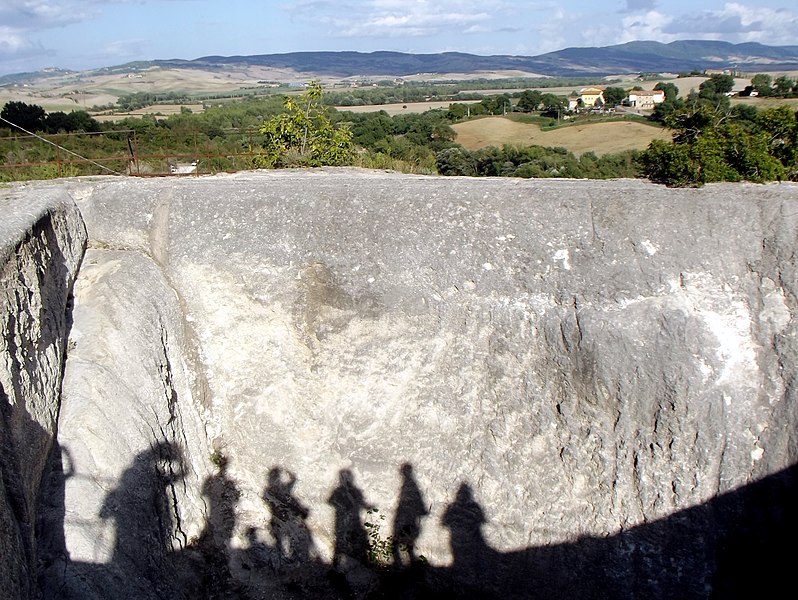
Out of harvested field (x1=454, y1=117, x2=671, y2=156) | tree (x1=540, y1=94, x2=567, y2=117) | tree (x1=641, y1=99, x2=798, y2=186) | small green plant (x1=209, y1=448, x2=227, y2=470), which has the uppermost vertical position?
tree (x1=540, y1=94, x2=567, y2=117)

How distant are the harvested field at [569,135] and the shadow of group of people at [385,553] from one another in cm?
2221

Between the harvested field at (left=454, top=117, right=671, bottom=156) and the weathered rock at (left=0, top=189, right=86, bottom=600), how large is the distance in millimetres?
24318

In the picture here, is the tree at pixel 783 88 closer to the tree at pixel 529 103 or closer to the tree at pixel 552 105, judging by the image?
the tree at pixel 552 105

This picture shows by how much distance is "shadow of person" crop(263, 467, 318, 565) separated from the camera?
811 cm

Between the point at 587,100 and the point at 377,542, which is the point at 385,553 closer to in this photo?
the point at 377,542

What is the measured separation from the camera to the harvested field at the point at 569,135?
28.4m

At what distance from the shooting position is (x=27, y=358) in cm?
587

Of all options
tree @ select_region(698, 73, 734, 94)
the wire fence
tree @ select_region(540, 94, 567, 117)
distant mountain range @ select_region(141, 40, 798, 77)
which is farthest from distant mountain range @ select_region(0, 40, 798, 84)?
the wire fence

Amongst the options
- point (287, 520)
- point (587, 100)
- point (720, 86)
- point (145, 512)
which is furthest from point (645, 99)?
point (145, 512)

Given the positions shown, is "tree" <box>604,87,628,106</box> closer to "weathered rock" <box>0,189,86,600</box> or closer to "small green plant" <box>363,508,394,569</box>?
"small green plant" <box>363,508,394,569</box>

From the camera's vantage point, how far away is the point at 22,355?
5770mm

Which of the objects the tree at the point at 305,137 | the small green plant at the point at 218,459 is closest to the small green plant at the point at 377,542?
the small green plant at the point at 218,459

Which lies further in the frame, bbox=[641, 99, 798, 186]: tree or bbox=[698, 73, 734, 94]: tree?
bbox=[698, 73, 734, 94]: tree

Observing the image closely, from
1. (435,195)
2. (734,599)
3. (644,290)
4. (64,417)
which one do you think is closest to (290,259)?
(435,195)
